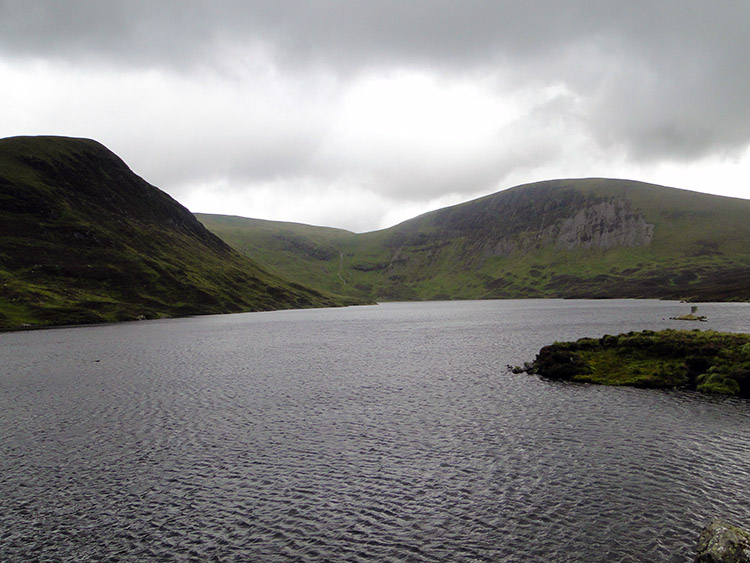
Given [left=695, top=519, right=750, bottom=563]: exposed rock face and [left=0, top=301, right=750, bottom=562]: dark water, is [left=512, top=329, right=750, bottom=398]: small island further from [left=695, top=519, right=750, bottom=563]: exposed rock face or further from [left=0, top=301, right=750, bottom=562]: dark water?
[left=695, top=519, right=750, bottom=563]: exposed rock face

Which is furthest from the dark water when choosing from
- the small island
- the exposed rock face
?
the small island

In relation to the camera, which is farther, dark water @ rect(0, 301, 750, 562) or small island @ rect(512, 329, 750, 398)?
small island @ rect(512, 329, 750, 398)

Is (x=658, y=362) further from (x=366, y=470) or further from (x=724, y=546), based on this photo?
(x=724, y=546)

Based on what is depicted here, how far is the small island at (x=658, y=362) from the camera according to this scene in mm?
51062

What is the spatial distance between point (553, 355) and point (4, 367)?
300ft

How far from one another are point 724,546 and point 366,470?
65.8ft

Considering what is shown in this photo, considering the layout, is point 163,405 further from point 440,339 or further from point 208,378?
point 440,339

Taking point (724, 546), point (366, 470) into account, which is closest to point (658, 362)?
point (366, 470)

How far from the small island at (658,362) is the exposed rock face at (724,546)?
38729 millimetres

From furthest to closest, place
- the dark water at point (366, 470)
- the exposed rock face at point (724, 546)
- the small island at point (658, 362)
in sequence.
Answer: the small island at point (658, 362) < the dark water at point (366, 470) < the exposed rock face at point (724, 546)

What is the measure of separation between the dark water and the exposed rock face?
8.12 ft

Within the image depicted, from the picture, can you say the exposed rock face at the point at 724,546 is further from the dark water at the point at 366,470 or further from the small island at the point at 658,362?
the small island at the point at 658,362

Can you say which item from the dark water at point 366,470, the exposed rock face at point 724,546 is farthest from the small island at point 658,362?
the exposed rock face at point 724,546

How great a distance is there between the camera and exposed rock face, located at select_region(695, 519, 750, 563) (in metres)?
16.7
